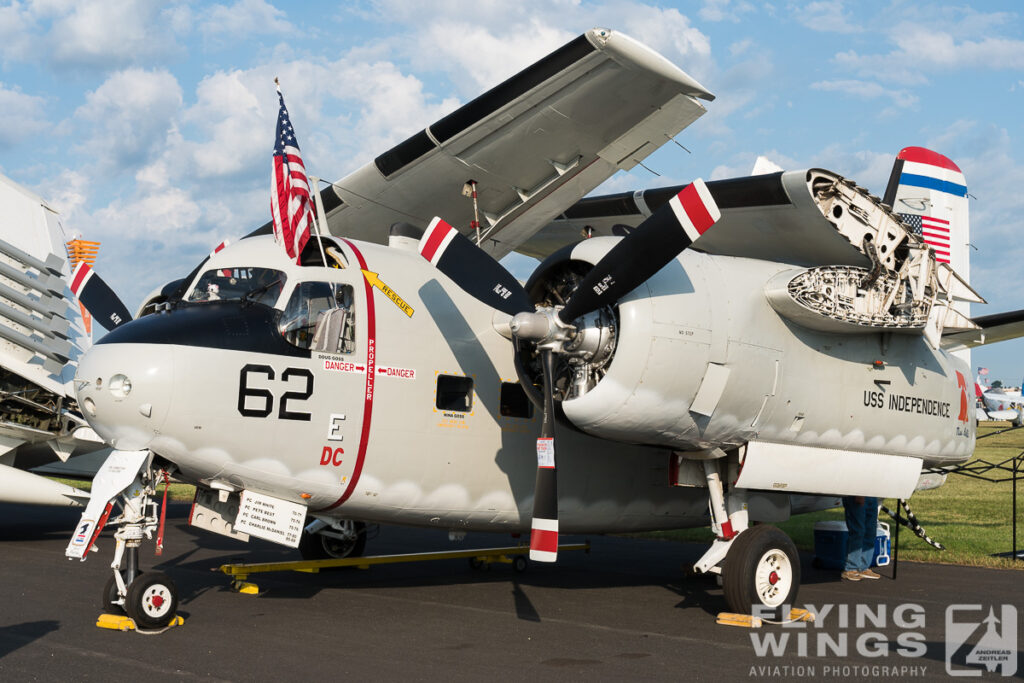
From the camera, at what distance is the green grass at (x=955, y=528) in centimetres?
1666

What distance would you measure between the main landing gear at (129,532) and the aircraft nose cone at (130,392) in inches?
9.3

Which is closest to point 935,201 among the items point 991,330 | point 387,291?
point 991,330

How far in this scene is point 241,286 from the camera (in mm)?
9680

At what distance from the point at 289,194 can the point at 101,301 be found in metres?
3.72

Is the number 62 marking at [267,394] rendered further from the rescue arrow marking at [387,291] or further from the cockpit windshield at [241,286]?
the rescue arrow marking at [387,291]

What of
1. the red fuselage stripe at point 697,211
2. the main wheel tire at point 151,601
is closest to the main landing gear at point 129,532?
the main wheel tire at point 151,601

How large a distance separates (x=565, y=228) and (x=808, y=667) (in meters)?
8.94

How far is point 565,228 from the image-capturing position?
15.4 metres

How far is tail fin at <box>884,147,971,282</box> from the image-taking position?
15336 mm

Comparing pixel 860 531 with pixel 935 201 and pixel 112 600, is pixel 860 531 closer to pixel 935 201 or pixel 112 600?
pixel 935 201

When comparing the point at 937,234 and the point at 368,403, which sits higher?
the point at 937,234

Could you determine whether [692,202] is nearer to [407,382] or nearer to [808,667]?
[407,382]

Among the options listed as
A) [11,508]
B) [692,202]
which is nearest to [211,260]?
[692,202]

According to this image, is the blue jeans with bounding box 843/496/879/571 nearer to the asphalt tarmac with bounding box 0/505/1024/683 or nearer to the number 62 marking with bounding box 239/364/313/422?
the asphalt tarmac with bounding box 0/505/1024/683
